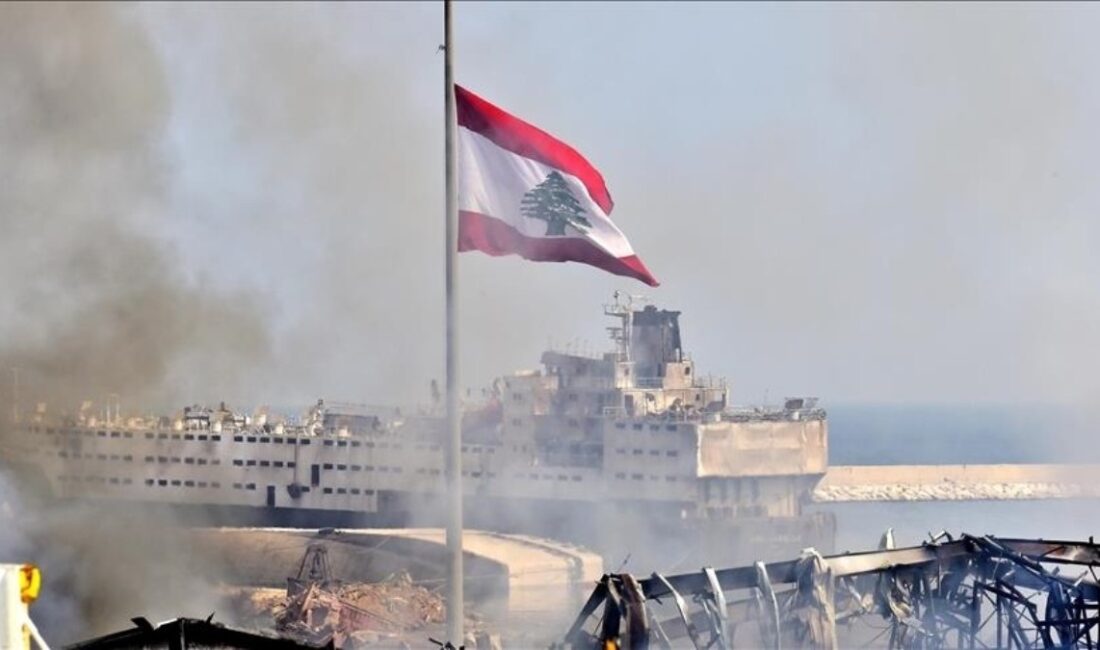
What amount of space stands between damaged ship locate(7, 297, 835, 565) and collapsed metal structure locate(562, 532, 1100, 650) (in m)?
33.7

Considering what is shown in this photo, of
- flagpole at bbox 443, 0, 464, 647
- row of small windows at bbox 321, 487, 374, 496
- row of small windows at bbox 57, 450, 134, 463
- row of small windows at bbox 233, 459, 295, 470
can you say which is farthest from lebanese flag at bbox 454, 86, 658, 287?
row of small windows at bbox 57, 450, 134, 463

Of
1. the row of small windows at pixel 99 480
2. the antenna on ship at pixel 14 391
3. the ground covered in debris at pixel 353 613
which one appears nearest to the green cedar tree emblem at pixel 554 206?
the ground covered in debris at pixel 353 613

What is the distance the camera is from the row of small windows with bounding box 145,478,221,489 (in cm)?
6253

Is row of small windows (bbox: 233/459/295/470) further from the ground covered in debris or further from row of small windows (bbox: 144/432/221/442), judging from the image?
the ground covered in debris

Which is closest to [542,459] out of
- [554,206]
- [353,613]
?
[353,613]

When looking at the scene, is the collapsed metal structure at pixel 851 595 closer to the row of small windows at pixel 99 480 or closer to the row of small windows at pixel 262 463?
the row of small windows at pixel 262 463

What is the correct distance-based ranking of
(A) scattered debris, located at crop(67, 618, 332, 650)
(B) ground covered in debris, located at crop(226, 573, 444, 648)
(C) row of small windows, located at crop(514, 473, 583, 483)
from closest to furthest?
(A) scattered debris, located at crop(67, 618, 332, 650)
(B) ground covered in debris, located at crop(226, 573, 444, 648)
(C) row of small windows, located at crop(514, 473, 583, 483)

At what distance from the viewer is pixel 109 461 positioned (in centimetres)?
6394

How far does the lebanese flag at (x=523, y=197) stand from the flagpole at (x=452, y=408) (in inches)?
32.2

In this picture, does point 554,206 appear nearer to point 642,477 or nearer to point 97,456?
point 642,477

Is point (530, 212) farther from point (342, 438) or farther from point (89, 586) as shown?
point (342, 438)

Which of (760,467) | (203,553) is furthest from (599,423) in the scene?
(203,553)

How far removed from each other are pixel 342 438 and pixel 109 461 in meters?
10.4

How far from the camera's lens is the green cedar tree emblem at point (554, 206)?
54.9ft
